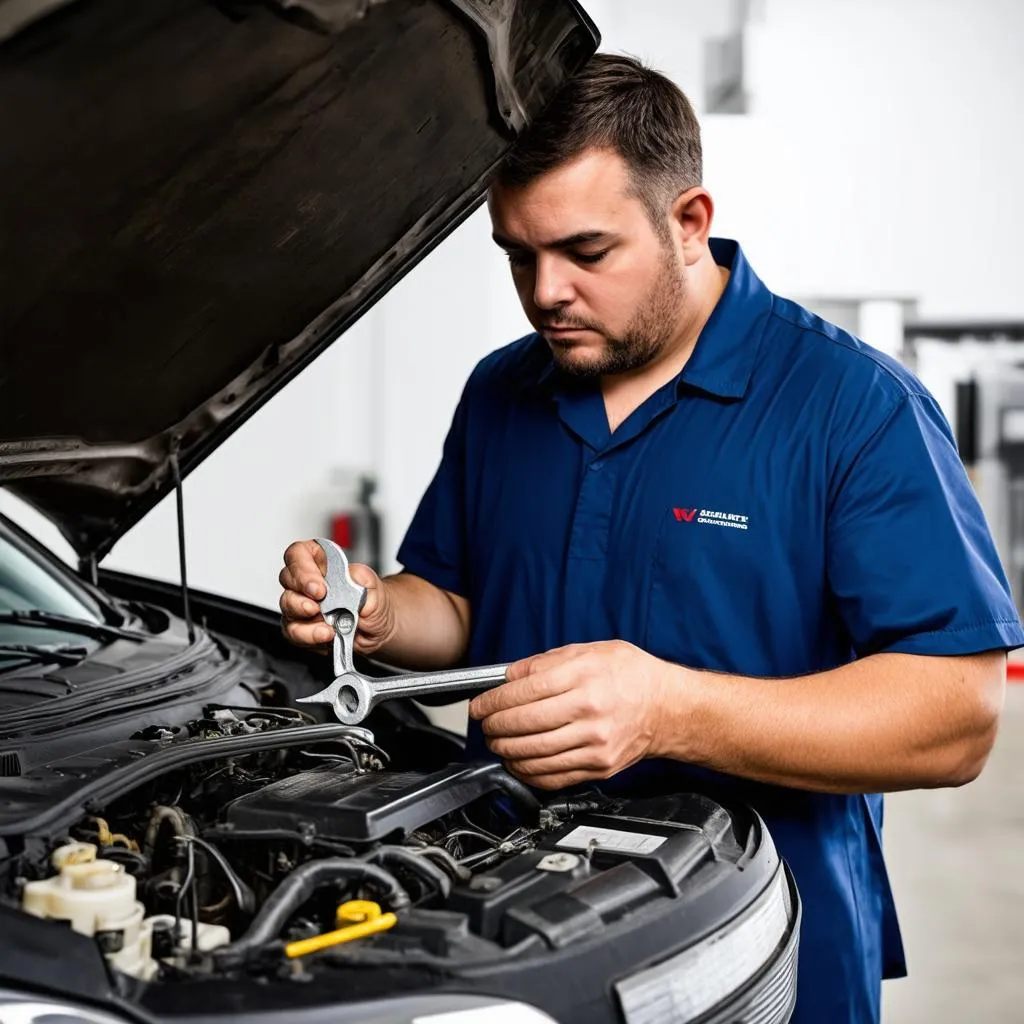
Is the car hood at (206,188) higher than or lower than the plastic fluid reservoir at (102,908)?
higher

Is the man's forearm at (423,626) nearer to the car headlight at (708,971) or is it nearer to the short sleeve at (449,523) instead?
the short sleeve at (449,523)

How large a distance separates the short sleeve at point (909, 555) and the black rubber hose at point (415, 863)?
0.61 m

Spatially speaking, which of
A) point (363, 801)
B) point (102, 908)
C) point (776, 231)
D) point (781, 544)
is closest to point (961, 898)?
point (781, 544)

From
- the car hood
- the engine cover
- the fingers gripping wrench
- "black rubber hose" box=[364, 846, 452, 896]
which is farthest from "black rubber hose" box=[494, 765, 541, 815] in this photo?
the car hood

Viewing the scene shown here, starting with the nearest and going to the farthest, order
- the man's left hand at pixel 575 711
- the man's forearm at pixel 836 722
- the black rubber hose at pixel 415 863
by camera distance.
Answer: the black rubber hose at pixel 415 863, the man's left hand at pixel 575 711, the man's forearm at pixel 836 722

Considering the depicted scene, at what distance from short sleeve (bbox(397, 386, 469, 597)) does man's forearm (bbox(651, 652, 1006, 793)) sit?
64 centimetres

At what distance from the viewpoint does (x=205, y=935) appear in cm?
119

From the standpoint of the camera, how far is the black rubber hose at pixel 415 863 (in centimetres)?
125

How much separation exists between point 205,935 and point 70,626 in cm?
108

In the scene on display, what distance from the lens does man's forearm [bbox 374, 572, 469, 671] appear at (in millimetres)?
1944

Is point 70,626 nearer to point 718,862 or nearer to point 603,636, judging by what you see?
point 603,636

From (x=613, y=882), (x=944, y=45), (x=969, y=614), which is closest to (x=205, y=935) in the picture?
(x=613, y=882)

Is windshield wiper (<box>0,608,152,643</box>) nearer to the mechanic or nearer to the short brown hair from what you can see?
the mechanic

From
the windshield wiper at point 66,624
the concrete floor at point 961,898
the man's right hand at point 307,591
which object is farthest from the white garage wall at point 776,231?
the man's right hand at point 307,591
